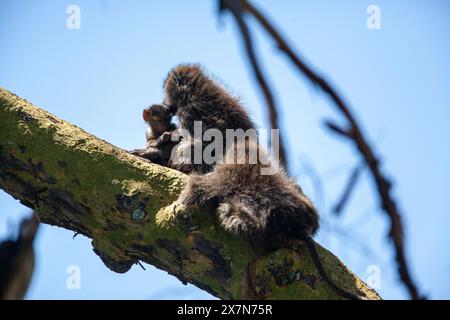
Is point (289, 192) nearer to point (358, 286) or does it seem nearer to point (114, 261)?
point (358, 286)

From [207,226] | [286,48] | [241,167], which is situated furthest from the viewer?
[241,167]

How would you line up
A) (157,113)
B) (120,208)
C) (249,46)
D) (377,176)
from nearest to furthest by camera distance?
1. (377,176)
2. (249,46)
3. (120,208)
4. (157,113)

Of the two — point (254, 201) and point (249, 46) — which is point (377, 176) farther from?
point (254, 201)

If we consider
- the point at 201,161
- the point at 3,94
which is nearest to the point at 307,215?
the point at 201,161

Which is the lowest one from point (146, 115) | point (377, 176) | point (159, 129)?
point (377, 176)

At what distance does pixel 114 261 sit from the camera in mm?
5164

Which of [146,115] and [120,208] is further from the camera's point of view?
[146,115]

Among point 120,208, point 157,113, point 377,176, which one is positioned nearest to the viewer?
point 377,176

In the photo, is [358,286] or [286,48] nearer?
[286,48]

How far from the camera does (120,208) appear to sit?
200 inches

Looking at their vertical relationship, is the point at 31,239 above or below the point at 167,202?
below

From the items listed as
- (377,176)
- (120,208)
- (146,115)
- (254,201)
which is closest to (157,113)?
(146,115)

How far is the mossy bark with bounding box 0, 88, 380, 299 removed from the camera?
478 cm
